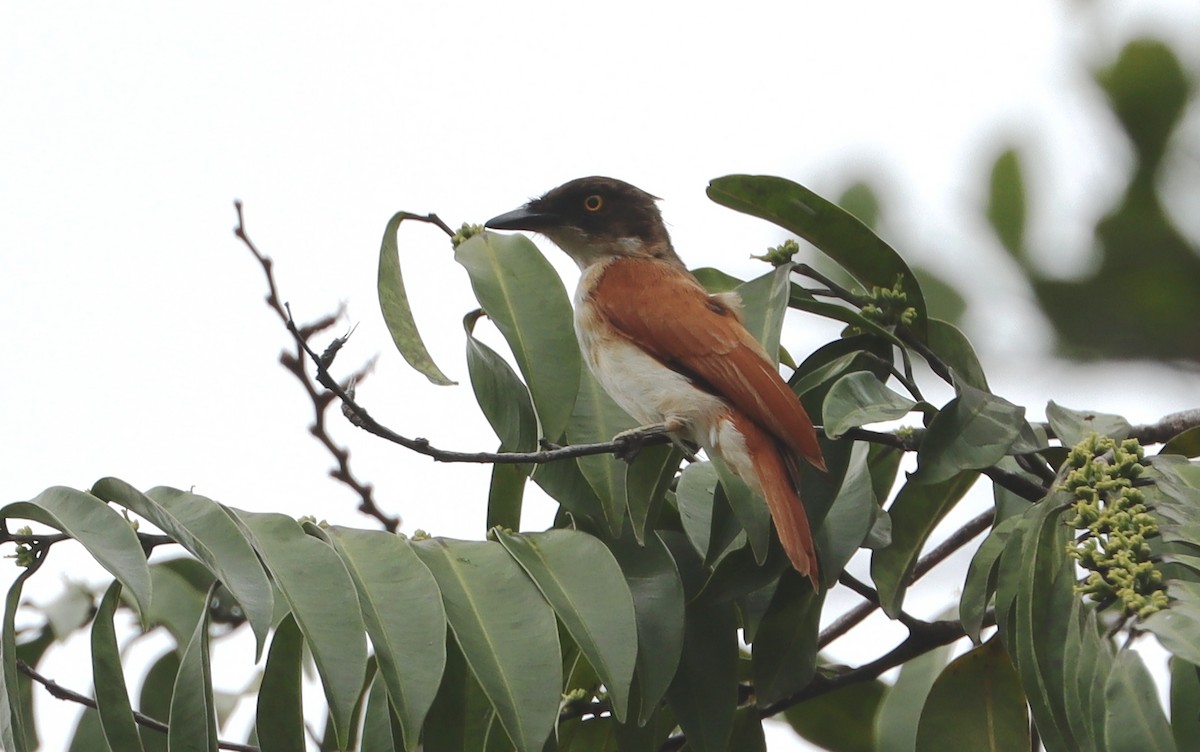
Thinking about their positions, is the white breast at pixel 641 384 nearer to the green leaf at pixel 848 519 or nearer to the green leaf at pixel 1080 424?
the green leaf at pixel 848 519

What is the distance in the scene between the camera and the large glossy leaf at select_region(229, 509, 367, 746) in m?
1.95

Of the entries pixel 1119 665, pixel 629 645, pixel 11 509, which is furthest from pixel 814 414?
pixel 11 509

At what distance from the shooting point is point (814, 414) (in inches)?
119

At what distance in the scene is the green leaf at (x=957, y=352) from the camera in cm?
282

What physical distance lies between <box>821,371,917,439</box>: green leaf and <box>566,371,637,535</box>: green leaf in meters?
0.50

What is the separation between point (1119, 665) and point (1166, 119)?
15.9 ft

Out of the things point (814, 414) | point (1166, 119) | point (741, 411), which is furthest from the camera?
point (1166, 119)

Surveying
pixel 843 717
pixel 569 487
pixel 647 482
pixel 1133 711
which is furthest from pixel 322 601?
pixel 843 717

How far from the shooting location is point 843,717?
370 cm

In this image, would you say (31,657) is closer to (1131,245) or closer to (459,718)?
(459,718)

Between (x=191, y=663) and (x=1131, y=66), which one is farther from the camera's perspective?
(x=1131, y=66)

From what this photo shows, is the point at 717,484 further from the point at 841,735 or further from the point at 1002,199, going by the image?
the point at 1002,199

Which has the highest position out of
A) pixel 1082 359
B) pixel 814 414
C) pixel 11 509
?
pixel 1082 359

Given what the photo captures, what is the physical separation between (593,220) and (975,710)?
2.69 meters
